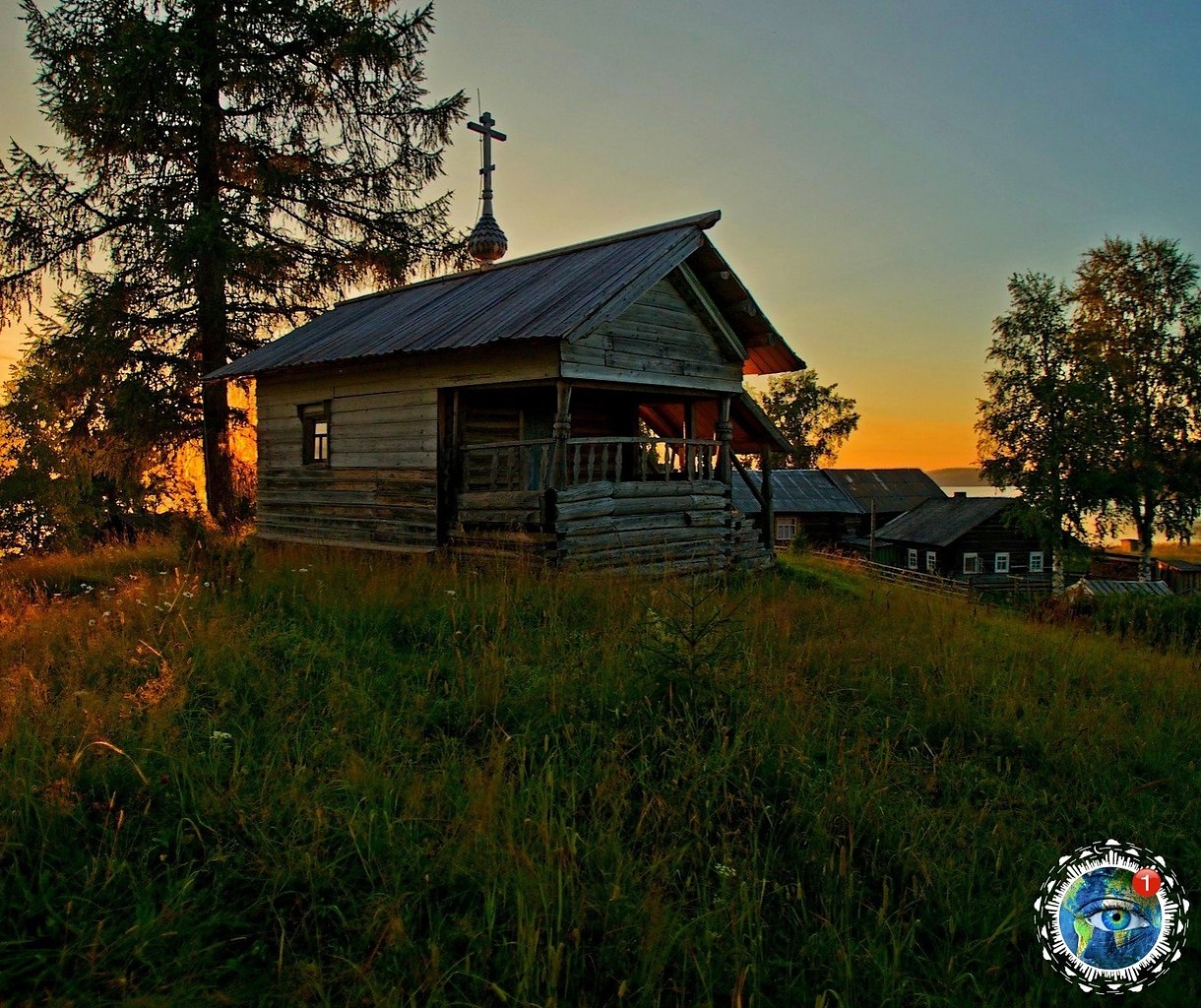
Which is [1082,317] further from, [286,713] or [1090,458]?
[286,713]

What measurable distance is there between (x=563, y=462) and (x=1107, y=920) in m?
7.66

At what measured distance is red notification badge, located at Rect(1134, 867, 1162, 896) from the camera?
3.07m

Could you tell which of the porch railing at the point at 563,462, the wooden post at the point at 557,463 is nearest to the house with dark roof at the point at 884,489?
the porch railing at the point at 563,462

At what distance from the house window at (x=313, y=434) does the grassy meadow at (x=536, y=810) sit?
25.5 feet

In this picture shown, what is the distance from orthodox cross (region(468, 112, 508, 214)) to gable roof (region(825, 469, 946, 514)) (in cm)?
3345

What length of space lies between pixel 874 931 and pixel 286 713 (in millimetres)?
3220

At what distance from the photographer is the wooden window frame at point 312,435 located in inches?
533

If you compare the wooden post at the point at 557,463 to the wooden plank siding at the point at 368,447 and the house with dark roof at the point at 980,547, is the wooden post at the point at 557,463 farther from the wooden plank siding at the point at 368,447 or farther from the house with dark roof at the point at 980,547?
the house with dark roof at the point at 980,547

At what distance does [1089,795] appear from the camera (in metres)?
4.28

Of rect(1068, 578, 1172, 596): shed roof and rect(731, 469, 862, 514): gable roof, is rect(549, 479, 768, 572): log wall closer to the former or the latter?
rect(1068, 578, 1172, 596): shed roof

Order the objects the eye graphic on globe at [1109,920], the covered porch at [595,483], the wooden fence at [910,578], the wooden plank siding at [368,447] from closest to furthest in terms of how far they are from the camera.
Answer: the eye graphic on globe at [1109,920]
the covered porch at [595,483]
the wooden plank siding at [368,447]
the wooden fence at [910,578]

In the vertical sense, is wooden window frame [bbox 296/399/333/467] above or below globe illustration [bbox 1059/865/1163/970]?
above

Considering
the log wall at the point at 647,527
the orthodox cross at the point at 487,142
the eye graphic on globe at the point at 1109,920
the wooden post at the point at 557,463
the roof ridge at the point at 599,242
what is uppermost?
the orthodox cross at the point at 487,142

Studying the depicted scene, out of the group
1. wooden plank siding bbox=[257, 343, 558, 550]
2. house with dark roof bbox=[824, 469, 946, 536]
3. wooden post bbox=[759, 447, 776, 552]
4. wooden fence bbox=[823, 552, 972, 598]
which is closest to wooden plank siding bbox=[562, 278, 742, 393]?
wooden plank siding bbox=[257, 343, 558, 550]
